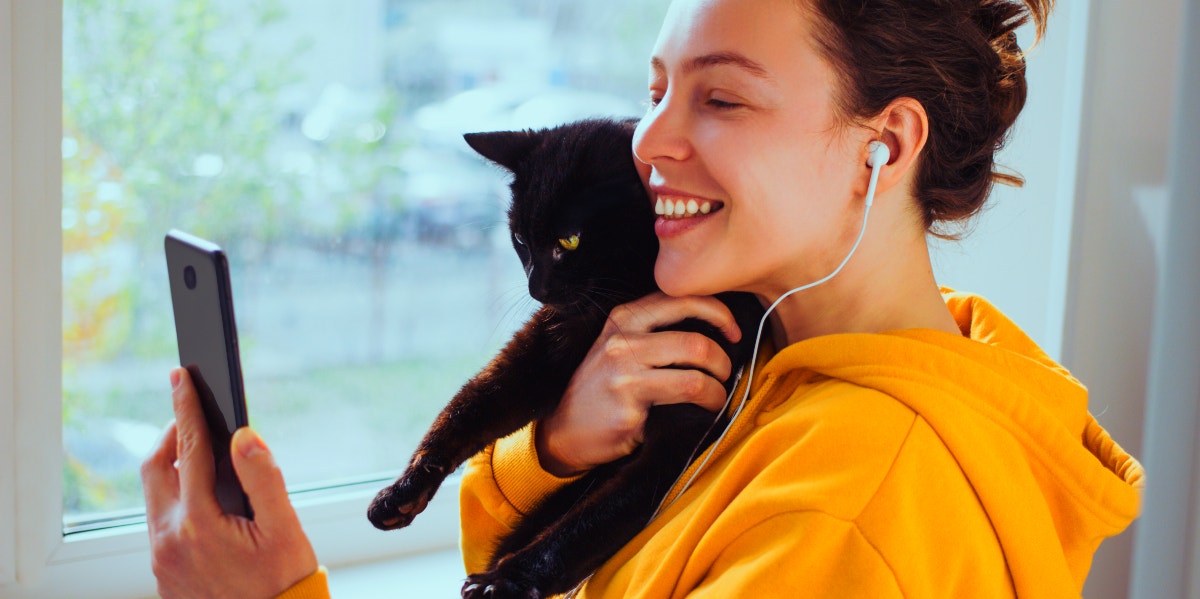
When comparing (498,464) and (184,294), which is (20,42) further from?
(498,464)

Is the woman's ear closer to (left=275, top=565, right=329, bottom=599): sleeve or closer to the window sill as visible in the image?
(left=275, top=565, right=329, bottom=599): sleeve

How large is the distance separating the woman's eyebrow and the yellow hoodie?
0.30 metres

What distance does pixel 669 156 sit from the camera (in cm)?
96

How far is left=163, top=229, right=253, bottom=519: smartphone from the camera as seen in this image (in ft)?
2.94

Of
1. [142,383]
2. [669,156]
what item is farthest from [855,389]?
[142,383]

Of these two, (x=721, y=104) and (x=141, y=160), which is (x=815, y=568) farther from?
(x=141, y=160)

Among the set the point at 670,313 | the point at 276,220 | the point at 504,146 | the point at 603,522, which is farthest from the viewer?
the point at 276,220

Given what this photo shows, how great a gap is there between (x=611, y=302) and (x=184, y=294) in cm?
54

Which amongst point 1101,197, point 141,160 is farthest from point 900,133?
point 141,160

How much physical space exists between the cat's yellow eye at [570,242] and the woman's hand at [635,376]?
0.10 m

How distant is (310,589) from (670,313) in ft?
1.76

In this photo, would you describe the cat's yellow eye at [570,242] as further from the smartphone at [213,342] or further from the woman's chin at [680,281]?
the smartphone at [213,342]

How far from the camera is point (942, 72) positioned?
0.92 metres

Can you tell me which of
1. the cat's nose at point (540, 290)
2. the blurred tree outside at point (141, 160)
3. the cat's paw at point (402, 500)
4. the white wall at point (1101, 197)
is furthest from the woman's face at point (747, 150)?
the blurred tree outside at point (141, 160)
